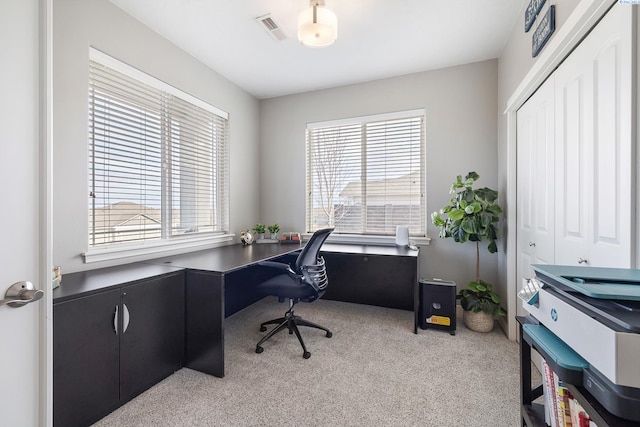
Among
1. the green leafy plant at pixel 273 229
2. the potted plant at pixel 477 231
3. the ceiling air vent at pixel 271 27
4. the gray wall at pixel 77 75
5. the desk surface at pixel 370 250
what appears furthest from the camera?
the green leafy plant at pixel 273 229

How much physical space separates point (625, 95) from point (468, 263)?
7.04ft

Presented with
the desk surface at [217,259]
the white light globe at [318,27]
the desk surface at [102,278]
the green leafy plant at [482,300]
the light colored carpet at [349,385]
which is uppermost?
the white light globe at [318,27]

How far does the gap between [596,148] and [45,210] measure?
241cm

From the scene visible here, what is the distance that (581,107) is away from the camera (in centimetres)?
142

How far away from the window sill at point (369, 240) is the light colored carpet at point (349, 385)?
99 cm

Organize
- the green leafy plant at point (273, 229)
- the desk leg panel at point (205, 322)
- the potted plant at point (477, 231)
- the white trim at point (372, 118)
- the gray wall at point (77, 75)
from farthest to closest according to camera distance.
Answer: the green leafy plant at point (273, 229) → the white trim at point (372, 118) → the potted plant at point (477, 231) → the desk leg panel at point (205, 322) → the gray wall at point (77, 75)

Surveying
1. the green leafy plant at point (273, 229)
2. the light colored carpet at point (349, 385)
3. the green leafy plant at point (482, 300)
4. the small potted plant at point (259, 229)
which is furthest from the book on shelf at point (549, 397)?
the small potted plant at point (259, 229)

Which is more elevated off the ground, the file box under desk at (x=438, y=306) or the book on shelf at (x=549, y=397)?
the book on shelf at (x=549, y=397)

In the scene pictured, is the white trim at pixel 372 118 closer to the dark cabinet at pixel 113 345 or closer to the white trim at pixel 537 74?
the white trim at pixel 537 74

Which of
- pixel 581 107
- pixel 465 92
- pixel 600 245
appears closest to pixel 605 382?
pixel 600 245

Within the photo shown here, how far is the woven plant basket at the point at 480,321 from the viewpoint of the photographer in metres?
2.54

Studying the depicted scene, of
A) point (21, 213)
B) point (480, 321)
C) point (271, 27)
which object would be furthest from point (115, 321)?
point (480, 321)

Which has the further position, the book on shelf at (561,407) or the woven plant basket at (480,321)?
the woven plant basket at (480,321)

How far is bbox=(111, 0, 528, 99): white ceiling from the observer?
2064 millimetres
